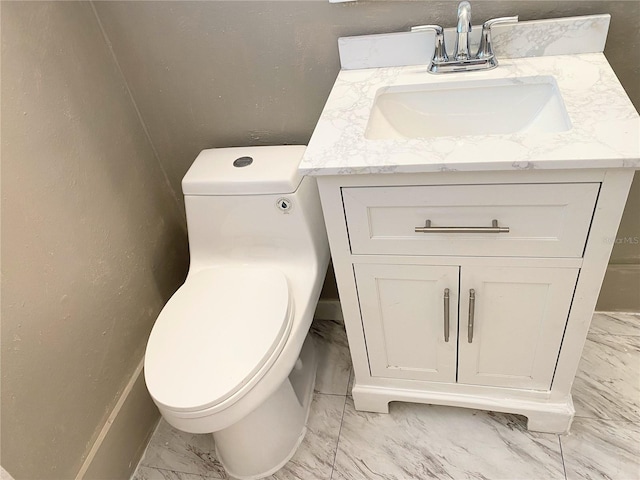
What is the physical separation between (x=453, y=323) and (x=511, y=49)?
2.14 feet

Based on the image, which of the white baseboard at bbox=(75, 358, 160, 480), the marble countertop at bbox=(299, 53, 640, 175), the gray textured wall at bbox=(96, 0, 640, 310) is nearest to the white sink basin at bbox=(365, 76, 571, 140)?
the marble countertop at bbox=(299, 53, 640, 175)

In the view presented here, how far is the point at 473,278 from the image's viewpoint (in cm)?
109

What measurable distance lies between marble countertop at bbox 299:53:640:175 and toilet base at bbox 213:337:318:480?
2.22ft

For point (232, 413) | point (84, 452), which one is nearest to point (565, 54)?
point (232, 413)

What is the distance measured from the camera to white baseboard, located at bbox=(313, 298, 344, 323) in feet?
5.71

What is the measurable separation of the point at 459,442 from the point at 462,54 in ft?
3.25

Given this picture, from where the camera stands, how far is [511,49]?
117 centimetres

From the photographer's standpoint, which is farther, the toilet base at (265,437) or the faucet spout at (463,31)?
the toilet base at (265,437)

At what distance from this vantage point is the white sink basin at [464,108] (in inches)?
44.1

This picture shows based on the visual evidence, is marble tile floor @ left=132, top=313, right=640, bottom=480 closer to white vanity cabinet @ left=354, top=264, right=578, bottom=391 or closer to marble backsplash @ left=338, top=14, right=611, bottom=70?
white vanity cabinet @ left=354, top=264, right=578, bottom=391

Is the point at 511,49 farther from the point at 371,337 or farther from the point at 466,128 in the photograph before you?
the point at 371,337

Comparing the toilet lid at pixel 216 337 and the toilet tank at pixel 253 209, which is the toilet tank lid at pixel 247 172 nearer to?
the toilet tank at pixel 253 209

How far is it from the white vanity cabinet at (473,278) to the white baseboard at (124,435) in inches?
25.6

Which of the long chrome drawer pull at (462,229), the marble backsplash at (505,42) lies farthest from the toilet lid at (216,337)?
the marble backsplash at (505,42)
